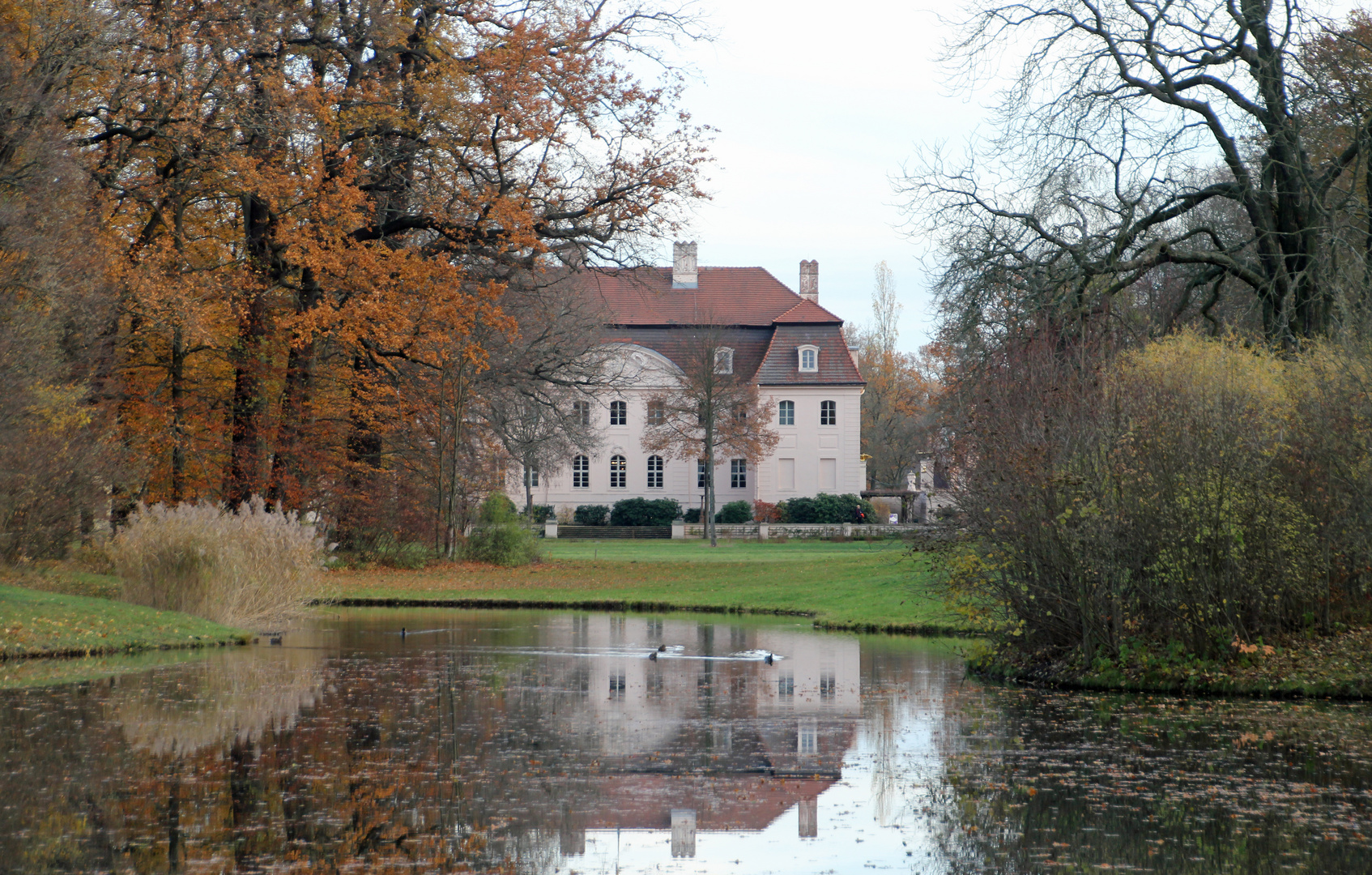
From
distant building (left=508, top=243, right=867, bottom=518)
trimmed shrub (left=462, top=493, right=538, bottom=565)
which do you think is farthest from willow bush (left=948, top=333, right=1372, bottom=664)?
distant building (left=508, top=243, right=867, bottom=518)

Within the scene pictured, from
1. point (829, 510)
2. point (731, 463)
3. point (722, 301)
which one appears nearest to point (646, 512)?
point (731, 463)

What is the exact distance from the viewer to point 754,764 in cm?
780

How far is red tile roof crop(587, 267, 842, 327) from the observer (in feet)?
195

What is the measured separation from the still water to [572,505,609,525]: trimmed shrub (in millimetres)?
43688

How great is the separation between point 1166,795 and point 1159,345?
10229 mm

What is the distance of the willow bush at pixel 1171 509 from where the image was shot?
10.9 meters

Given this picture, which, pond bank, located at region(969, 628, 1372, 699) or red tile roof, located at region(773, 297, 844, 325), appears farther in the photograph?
red tile roof, located at region(773, 297, 844, 325)

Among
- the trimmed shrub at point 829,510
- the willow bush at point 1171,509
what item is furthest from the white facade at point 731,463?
the willow bush at point 1171,509

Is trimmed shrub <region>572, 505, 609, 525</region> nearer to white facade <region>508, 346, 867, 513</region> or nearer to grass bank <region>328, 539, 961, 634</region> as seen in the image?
white facade <region>508, 346, 867, 513</region>

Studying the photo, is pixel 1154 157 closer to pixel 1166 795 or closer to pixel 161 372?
pixel 1166 795

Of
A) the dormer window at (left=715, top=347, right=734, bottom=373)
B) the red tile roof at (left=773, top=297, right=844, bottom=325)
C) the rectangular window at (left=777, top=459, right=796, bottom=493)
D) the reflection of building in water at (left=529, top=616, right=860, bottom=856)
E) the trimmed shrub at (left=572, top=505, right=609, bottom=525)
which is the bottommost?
the reflection of building in water at (left=529, top=616, right=860, bottom=856)

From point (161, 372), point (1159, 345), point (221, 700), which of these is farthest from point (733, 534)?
point (221, 700)

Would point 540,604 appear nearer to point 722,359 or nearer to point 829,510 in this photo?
point 722,359

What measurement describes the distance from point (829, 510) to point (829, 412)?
7884 mm
